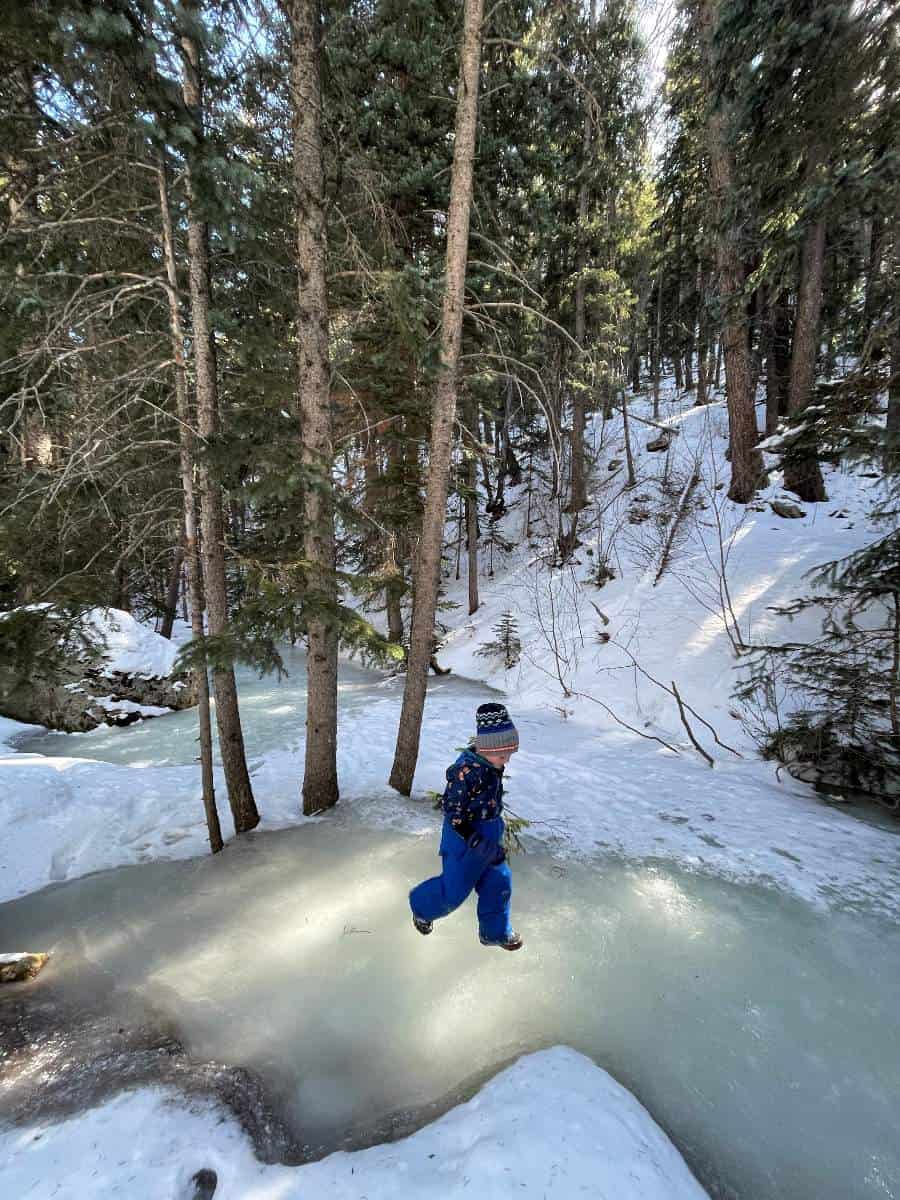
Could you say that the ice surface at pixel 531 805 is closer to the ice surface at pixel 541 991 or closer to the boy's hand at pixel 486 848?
the ice surface at pixel 541 991

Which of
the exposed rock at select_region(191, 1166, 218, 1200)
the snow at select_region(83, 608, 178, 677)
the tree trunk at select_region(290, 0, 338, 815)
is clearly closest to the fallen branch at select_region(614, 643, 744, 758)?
the tree trunk at select_region(290, 0, 338, 815)

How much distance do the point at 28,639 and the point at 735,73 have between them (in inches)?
345

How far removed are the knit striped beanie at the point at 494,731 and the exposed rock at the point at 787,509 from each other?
11.6 m

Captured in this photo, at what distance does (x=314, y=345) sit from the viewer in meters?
5.20

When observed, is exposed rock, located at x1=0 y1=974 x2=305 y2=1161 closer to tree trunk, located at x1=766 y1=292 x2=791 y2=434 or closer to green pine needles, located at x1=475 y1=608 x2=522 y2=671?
green pine needles, located at x1=475 y1=608 x2=522 y2=671

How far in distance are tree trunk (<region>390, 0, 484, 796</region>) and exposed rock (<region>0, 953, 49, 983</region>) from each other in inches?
142

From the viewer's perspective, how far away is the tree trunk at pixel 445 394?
504 cm

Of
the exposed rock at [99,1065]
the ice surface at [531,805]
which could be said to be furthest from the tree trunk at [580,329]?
the exposed rock at [99,1065]

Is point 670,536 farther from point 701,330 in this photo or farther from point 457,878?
point 701,330

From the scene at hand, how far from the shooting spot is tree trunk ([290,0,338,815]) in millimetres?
4742

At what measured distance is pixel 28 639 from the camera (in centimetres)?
461

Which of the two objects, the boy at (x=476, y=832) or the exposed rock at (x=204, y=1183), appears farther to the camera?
the boy at (x=476, y=832)

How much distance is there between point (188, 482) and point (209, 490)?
0.74 ft

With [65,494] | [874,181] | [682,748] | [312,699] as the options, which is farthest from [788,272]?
[65,494]
